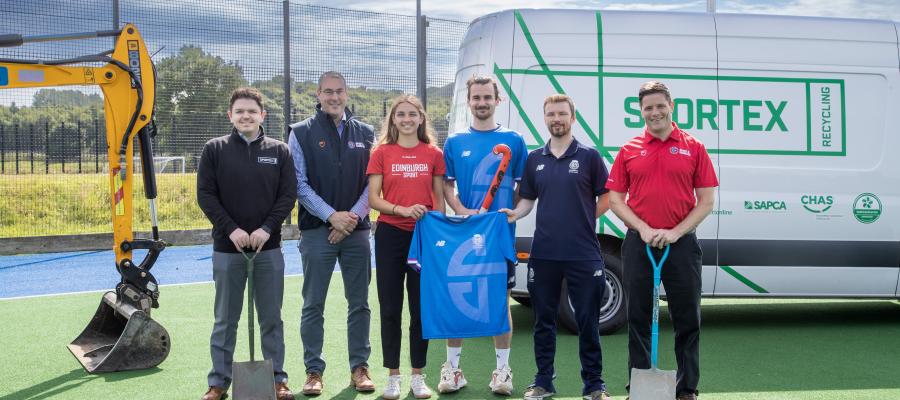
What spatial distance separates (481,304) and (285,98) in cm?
839

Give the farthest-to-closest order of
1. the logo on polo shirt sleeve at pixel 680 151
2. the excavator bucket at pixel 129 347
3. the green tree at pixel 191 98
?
1. the green tree at pixel 191 98
2. the excavator bucket at pixel 129 347
3. the logo on polo shirt sleeve at pixel 680 151

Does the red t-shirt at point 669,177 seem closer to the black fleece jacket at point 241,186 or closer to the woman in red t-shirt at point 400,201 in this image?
the woman in red t-shirt at point 400,201

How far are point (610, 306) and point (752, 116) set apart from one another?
1782mm

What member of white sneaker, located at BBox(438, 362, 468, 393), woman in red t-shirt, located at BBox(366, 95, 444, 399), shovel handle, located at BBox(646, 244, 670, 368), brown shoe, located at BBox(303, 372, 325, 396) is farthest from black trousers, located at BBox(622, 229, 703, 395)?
brown shoe, located at BBox(303, 372, 325, 396)

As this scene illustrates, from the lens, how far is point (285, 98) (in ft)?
43.6

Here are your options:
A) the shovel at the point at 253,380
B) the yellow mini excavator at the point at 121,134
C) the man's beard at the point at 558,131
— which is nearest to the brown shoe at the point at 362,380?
the shovel at the point at 253,380

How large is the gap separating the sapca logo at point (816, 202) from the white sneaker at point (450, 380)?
317cm

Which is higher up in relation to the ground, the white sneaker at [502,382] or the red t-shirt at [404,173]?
the red t-shirt at [404,173]

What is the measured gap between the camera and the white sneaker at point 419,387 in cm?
555

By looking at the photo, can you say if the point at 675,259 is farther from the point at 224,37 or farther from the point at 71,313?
the point at 224,37

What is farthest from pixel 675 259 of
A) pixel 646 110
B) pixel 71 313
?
pixel 71 313

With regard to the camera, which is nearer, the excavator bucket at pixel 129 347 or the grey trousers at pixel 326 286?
the grey trousers at pixel 326 286

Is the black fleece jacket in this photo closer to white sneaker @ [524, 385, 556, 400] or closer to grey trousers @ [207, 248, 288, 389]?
grey trousers @ [207, 248, 288, 389]

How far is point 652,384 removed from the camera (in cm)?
497
